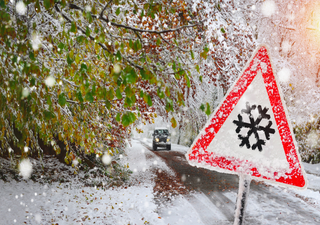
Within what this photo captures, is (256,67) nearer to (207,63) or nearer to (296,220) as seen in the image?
(207,63)

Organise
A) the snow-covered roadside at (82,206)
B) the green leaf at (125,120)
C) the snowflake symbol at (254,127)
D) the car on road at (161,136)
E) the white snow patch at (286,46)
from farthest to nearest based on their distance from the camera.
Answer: the car on road at (161,136) < the white snow patch at (286,46) < the snow-covered roadside at (82,206) < the green leaf at (125,120) < the snowflake symbol at (254,127)

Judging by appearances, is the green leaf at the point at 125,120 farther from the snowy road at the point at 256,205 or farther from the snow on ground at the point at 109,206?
the snowy road at the point at 256,205

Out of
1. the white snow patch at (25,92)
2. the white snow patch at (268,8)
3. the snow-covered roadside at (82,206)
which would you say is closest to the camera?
the white snow patch at (25,92)

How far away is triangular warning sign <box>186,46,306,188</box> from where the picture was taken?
1.53 metres

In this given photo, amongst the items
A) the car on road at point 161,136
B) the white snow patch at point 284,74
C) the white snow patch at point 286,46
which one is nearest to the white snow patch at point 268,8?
the white snow patch at point 286,46

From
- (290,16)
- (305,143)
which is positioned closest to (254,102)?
(290,16)

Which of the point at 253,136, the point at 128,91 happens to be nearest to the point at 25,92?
the point at 128,91

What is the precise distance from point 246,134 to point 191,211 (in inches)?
226

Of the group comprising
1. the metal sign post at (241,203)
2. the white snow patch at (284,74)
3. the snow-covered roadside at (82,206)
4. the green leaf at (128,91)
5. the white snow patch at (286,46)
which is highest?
the white snow patch at (286,46)

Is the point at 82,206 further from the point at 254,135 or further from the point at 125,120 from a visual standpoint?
the point at 254,135

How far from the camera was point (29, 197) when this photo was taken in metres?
6.89

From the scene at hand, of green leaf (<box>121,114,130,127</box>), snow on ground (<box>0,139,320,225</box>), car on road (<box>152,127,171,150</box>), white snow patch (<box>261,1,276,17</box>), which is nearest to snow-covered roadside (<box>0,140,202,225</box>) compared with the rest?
snow on ground (<box>0,139,320,225</box>)

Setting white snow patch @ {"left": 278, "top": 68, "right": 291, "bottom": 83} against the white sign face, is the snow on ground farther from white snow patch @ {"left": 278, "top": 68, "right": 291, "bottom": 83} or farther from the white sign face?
white snow patch @ {"left": 278, "top": 68, "right": 291, "bottom": 83}

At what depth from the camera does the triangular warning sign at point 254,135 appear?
1.53 m
